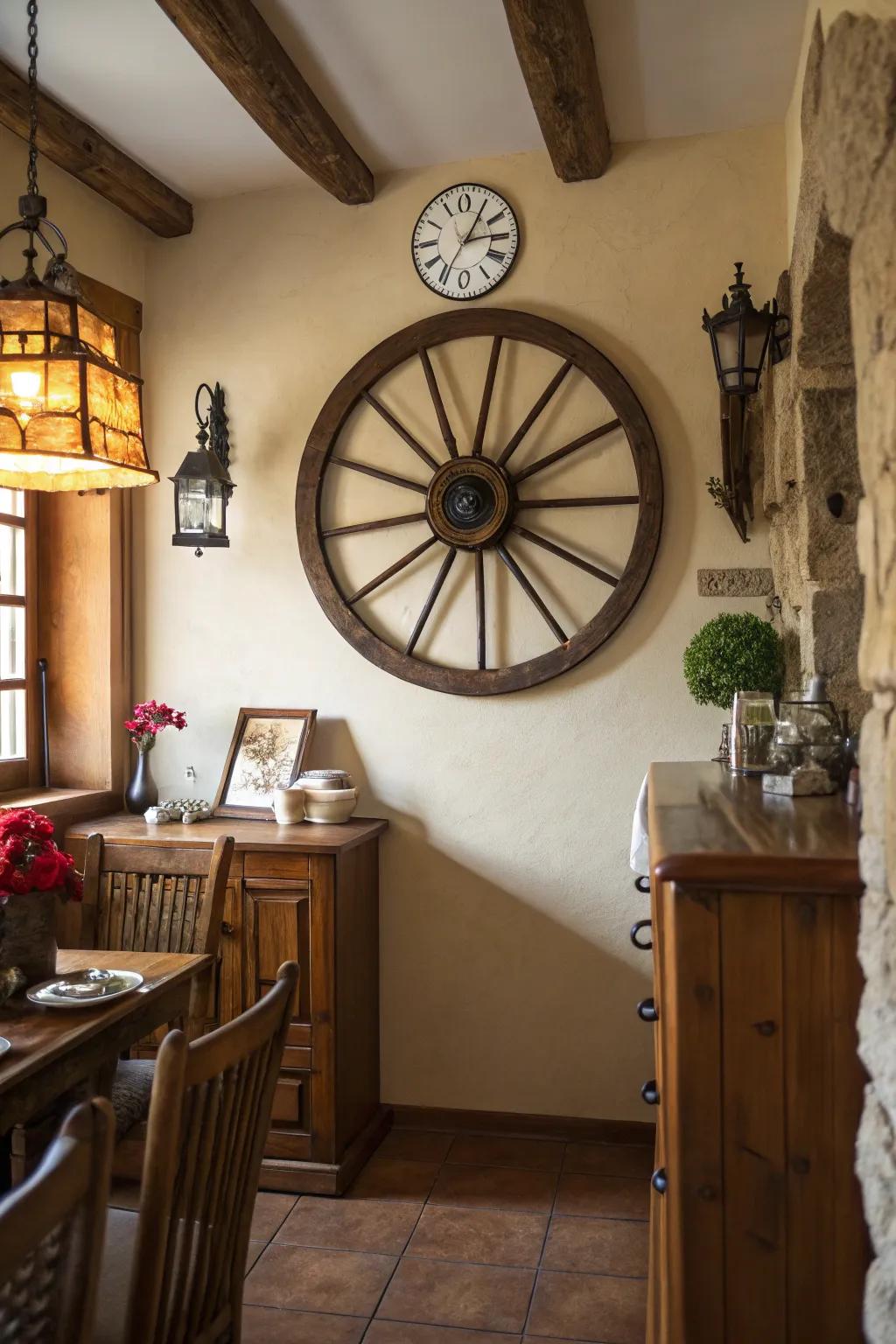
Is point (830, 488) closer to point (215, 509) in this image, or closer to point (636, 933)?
point (636, 933)

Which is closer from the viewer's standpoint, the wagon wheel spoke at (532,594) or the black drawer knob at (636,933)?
the black drawer knob at (636,933)

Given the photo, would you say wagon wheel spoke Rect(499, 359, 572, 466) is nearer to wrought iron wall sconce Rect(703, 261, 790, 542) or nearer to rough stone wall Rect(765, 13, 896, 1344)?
wrought iron wall sconce Rect(703, 261, 790, 542)

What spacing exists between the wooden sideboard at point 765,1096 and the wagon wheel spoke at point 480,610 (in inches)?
75.4

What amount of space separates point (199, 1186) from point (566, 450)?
7.53 feet

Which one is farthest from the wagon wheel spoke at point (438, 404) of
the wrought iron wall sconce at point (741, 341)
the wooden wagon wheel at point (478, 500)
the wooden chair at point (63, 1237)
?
the wooden chair at point (63, 1237)

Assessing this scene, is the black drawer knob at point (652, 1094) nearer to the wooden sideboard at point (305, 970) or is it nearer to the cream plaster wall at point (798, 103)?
the wooden sideboard at point (305, 970)

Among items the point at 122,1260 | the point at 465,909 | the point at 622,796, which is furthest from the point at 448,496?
the point at 122,1260

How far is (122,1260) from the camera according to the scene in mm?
1682

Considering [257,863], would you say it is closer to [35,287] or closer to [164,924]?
[164,924]

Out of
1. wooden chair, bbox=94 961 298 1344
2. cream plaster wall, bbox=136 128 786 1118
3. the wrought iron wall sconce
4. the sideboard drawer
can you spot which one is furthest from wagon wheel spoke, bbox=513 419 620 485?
wooden chair, bbox=94 961 298 1344

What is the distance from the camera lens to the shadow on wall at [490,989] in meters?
3.18

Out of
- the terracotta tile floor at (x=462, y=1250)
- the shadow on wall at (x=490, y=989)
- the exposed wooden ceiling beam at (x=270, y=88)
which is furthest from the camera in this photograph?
the shadow on wall at (x=490, y=989)

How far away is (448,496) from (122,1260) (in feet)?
7.22

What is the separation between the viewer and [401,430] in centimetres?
333
